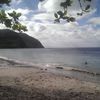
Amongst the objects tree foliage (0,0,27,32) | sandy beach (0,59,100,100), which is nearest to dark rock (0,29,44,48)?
tree foliage (0,0,27,32)

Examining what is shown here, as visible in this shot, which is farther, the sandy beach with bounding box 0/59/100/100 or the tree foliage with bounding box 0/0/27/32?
the sandy beach with bounding box 0/59/100/100

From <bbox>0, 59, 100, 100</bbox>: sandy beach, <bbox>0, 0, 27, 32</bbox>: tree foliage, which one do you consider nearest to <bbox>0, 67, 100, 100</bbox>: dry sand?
<bbox>0, 59, 100, 100</bbox>: sandy beach

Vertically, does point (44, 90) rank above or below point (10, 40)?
below

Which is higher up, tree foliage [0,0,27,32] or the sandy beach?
tree foliage [0,0,27,32]

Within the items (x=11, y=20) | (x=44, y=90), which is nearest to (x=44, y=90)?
(x=44, y=90)

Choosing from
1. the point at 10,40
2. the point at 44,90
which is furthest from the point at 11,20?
the point at 44,90

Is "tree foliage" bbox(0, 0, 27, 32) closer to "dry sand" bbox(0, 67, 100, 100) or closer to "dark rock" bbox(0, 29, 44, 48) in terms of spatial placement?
"dark rock" bbox(0, 29, 44, 48)

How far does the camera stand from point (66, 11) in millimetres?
6223

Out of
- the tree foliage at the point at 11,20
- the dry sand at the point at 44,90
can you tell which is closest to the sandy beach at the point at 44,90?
the dry sand at the point at 44,90

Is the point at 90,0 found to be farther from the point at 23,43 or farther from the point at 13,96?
the point at 13,96

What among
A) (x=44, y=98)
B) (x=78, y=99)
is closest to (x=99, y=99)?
(x=78, y=99)

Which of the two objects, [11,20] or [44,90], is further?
[44,90]

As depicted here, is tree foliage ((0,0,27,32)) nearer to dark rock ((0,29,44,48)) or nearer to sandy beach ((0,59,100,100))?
dark rock ((0,29,44,48))

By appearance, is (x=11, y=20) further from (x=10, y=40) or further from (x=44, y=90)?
(x=44, y=90)
